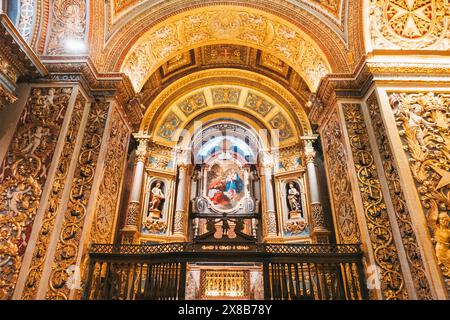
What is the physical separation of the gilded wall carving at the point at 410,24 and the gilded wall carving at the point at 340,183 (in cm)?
208

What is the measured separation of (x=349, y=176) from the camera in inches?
229

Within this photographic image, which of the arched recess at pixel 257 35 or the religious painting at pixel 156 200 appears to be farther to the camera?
the religious painting at pixel 156 200

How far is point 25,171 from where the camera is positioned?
514 centimetres

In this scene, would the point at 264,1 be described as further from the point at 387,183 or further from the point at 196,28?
the point at 387,183

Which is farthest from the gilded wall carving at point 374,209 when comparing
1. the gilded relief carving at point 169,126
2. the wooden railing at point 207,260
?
the gilded relief carving at point 169,126

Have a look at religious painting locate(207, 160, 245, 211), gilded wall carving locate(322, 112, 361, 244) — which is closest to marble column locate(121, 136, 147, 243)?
religious painting locate(207, 160, 245, 211)

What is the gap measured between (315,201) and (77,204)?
685cm

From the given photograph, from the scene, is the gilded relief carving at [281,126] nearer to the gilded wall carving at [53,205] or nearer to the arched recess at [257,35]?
the arched recess at [257,35]

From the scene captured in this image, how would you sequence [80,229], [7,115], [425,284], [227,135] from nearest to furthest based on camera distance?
[425,284], [80,229], [7,115], [227,135]

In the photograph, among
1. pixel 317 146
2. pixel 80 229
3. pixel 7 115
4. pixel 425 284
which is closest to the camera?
pixel 425 284

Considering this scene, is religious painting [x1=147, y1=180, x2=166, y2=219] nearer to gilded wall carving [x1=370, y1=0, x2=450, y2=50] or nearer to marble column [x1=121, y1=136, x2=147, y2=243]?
marble column [x1=121, y1=136, x2=147, y2=243]

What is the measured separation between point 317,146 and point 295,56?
10.9 ft

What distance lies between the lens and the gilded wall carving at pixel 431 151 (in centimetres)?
454

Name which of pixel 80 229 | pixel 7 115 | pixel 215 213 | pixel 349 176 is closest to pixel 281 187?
Answer: pixel 215 213
